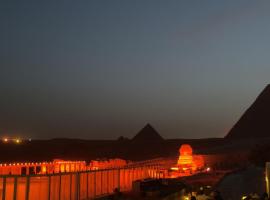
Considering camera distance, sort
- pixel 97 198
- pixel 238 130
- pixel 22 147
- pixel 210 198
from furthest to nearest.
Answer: pixel 238 130
pixel 22 147
pixel 97 198
pixel 210 198

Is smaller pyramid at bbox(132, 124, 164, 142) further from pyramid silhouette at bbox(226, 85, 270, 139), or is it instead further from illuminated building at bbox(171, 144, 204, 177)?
illuminated building at bbox(171, 144, 204, 177)

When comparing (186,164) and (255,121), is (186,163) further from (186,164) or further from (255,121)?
(255,121)

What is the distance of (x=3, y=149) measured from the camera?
8344 cm

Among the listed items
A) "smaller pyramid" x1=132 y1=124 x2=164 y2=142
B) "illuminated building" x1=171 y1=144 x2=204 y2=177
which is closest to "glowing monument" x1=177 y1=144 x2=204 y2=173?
"illuminated building" x1=171 y1=144 x2=204 y2=177

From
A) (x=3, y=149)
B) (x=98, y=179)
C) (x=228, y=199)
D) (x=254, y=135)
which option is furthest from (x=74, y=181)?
(x=254, y=135)

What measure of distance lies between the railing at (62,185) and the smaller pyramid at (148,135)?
70.7 metres

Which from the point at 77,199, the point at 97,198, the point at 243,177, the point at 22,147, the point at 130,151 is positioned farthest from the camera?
the point at 22,147

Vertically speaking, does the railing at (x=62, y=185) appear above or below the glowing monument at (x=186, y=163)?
below

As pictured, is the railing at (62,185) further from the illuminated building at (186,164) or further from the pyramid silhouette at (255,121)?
the pyramid silhouette at (255,121)

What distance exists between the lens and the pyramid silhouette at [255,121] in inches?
3669

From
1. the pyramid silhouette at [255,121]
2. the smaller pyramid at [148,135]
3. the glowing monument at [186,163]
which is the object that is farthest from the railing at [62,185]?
the pyramid silhouette at [255,121]

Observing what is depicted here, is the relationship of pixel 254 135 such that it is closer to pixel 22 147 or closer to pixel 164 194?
pixel 22 147

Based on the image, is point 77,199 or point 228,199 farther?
point 228,199

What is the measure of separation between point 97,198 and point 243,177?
6808 mm
